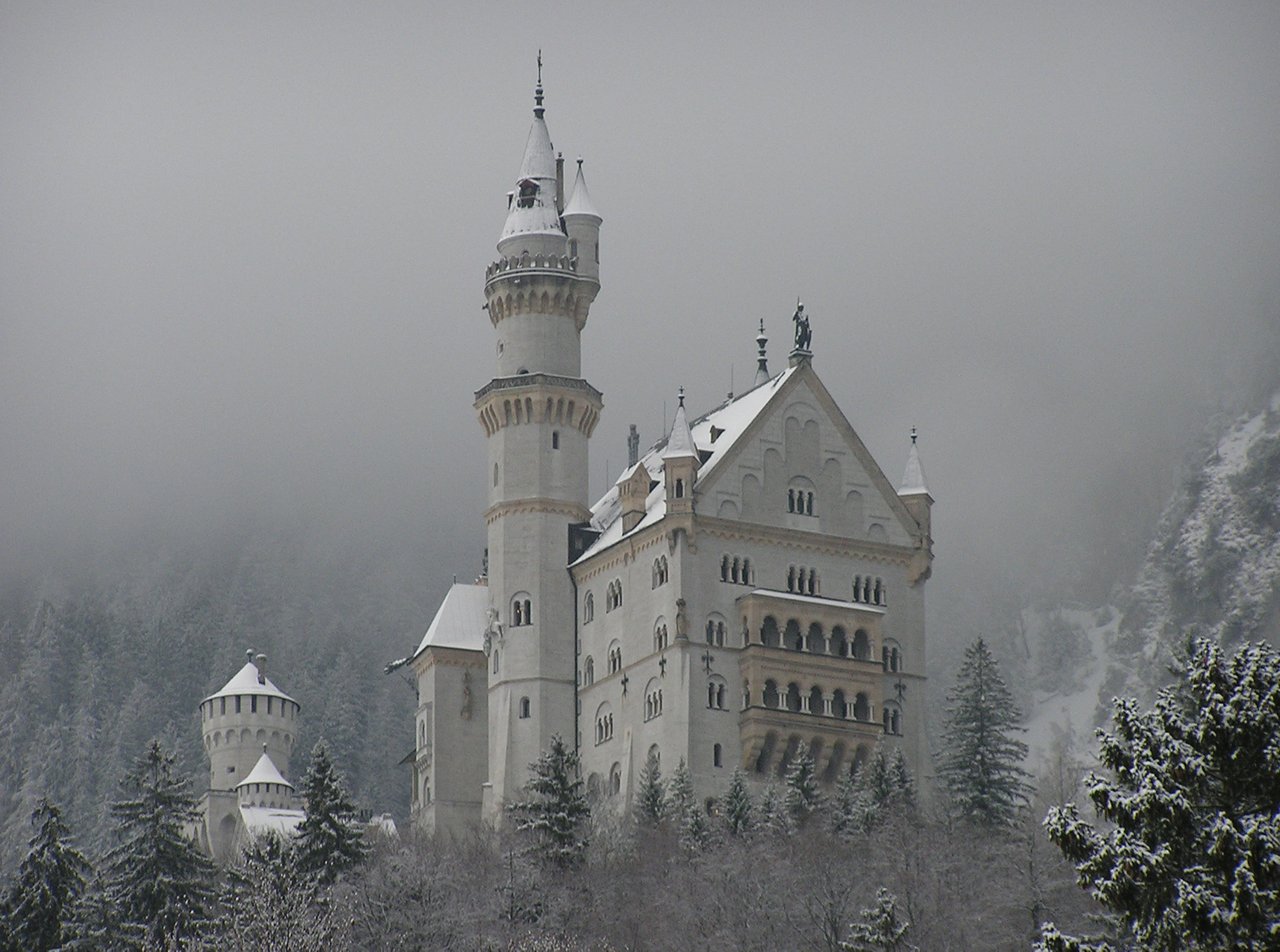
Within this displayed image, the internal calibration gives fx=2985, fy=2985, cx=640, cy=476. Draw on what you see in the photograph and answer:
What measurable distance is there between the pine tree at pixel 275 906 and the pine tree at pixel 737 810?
1584 centimetres

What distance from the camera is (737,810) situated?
354 feet

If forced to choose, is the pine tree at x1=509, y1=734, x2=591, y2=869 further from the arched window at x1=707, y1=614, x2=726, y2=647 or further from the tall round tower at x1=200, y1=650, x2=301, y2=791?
the tall round tower at x1=200, y1=650, x2=301, y2=791

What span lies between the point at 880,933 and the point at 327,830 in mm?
24458

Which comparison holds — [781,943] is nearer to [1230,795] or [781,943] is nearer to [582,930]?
[582,930]

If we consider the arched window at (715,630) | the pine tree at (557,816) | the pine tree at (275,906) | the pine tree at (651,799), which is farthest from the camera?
the arched window at (715,630)

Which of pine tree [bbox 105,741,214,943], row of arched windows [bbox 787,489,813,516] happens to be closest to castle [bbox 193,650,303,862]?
row of arched windows [bbox 787,489,813,516]

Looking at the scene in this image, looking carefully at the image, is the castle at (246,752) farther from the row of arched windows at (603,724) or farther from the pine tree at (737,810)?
the pine tree at (737,810)

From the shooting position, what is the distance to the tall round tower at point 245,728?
159750 mm

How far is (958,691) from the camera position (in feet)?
367

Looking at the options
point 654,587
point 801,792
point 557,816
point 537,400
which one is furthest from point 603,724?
point 557,816

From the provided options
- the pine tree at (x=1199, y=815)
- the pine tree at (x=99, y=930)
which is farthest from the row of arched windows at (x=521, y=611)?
the pine tree at (x=1199, y=815)

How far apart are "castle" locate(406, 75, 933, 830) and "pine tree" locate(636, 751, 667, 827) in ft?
12.1

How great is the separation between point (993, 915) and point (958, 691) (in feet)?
65.1

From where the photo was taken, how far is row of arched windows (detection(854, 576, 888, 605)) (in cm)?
12900
